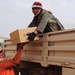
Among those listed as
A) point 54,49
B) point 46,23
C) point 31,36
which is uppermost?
point 46,23

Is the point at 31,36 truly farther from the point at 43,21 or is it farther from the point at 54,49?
the point at 54,49

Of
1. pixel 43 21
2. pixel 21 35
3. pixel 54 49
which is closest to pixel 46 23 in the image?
pixel 43 21

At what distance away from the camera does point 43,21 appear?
5.21 m

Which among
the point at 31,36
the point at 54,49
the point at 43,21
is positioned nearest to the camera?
the point at 54,49

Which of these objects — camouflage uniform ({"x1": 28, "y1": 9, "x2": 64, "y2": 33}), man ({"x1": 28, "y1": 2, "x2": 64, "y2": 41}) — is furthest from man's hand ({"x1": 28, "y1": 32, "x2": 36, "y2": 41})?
camouflage uniform ({"x1": 28, "y1": 9, "x2": 64, "y2": 33})

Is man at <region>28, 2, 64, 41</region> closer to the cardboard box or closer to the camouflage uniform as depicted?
the camouflage uniform

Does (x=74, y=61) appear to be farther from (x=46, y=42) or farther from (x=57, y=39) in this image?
(x=46, y=42)

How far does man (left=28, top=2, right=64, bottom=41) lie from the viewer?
512 cm

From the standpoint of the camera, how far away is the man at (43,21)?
202 inches

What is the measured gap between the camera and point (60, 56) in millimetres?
4477

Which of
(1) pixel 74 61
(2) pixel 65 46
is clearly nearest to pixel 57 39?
(2) pixel 65 46

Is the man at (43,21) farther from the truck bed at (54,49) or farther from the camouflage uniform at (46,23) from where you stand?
the truck bed at (54,49)

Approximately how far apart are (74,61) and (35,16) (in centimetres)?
203

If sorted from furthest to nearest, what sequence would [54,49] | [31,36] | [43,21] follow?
[43,21] → [31,36] → [54,49]
